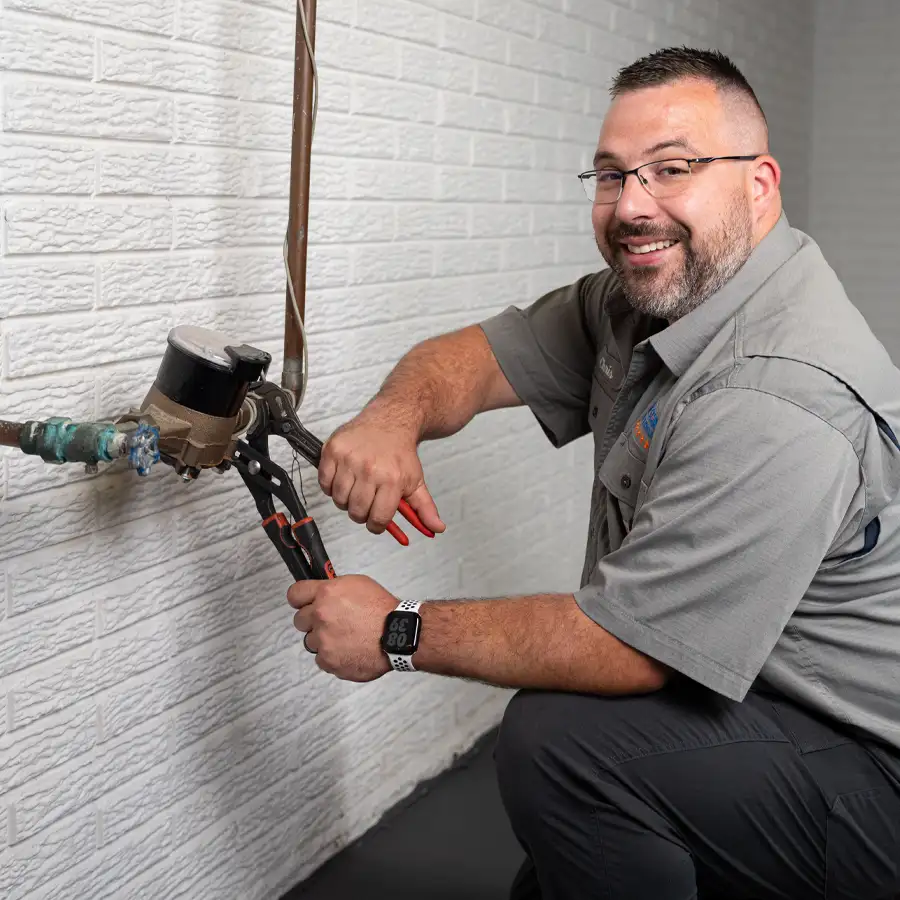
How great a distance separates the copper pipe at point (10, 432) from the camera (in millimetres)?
1344

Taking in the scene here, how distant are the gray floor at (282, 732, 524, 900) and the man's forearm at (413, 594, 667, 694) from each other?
0.70 m

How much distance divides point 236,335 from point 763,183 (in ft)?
2.58

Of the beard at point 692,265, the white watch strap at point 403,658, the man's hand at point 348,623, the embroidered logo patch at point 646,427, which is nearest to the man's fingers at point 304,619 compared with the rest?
the man's hand at point 348,623

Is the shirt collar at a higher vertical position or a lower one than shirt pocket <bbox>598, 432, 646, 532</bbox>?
higher

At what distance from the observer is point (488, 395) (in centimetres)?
206

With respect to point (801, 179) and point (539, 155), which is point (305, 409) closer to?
point (539, 155)

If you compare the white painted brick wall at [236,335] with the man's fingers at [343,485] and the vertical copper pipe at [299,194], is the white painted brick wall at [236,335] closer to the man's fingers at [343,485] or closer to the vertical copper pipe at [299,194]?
the vertical copper pipe at [299,194]

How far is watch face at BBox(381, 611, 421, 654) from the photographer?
1.51 meters

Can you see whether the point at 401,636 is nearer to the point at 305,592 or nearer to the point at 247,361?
the point at 305,592

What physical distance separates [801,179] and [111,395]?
363 centimetres

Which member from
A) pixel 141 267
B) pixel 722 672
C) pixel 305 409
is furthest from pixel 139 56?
pixel 722 672

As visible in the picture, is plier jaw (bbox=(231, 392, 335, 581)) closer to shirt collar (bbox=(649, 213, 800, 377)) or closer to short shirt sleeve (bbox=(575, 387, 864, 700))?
short shirt sleeve (bbox=(575, 387, 864, 700))

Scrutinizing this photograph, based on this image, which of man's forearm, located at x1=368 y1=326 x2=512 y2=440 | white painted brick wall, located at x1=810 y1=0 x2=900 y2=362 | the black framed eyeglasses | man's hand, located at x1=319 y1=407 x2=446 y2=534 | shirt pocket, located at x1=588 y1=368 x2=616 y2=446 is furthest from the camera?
white painted brick wall, located at x1=810 y1=0 x2=900 y2=362

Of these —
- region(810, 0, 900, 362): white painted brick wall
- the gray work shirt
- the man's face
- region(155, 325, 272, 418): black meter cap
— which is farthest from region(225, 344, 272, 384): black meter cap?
region(810, 0, 900, 362): white painted brick wall
